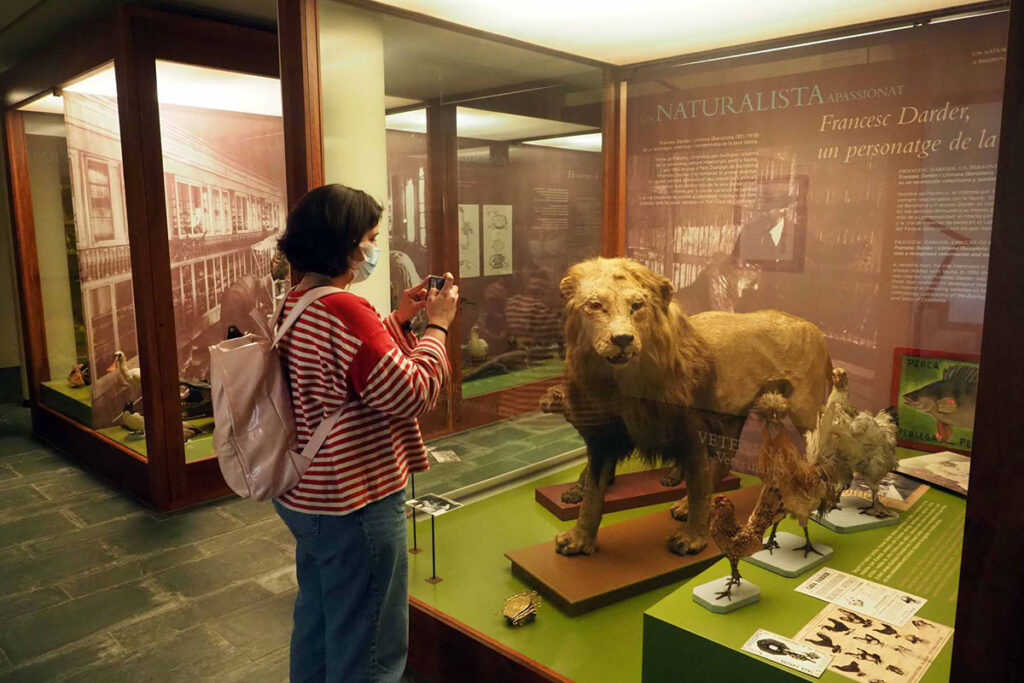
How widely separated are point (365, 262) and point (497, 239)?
3.20ft

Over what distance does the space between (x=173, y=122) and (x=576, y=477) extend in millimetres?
3190

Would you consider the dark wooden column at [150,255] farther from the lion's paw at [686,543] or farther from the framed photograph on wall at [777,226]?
the framed photograph on wall at [777,226]

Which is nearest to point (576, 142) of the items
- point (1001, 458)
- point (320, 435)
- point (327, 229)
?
point (327, 229)

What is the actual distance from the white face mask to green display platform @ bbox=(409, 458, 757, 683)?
43.8 inches

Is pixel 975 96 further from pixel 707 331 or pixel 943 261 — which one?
pixel 707 331

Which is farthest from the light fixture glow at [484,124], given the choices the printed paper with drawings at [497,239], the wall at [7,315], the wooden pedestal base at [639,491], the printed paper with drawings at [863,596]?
the wall at [7,315]

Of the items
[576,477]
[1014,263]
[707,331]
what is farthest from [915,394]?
[576,477]

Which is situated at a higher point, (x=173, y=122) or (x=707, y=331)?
(x=173, y=122)

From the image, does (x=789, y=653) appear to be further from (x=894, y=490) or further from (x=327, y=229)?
(x=327, y=229)

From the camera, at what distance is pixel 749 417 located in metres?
2.12

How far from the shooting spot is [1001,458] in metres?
1.05

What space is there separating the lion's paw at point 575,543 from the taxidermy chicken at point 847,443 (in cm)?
79

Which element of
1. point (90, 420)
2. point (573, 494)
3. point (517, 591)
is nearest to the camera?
point (517, 591)

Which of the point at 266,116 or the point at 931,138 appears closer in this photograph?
the point at 931,138
